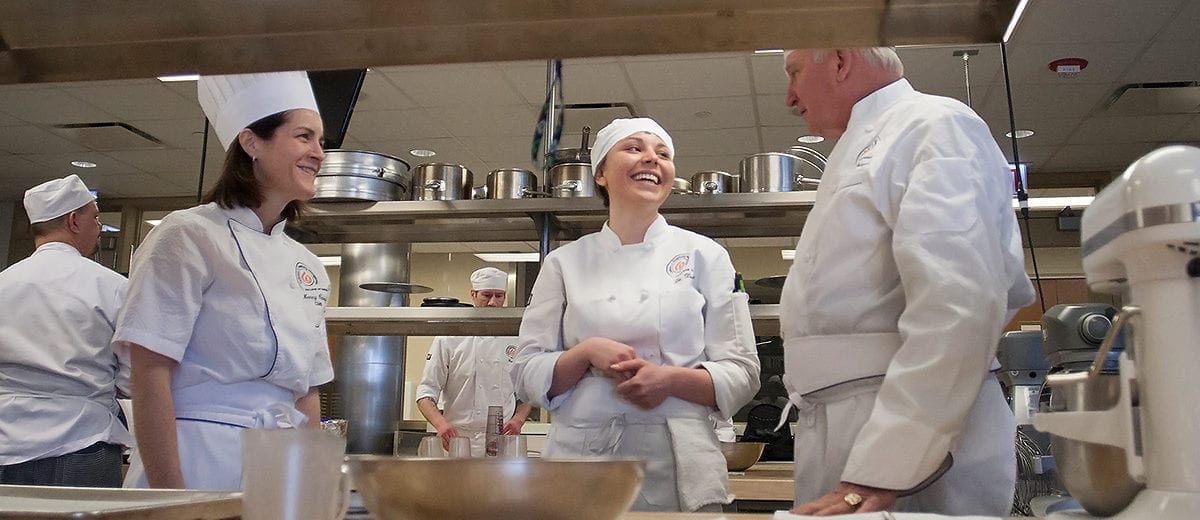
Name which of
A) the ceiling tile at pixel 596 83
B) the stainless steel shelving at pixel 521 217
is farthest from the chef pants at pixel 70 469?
the ceiling tile at pixel 596 83

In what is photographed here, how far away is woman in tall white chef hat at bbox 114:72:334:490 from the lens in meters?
1.45

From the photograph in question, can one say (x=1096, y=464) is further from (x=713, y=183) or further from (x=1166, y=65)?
(x=1166, y=65)

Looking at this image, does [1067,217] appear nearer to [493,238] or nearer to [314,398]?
[493,238]

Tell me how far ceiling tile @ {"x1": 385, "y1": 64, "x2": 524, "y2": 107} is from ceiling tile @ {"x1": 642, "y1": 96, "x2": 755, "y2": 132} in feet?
2.86

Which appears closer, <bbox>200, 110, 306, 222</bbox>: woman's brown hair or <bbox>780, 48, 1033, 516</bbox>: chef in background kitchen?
<bbox>780, 48, 1033, 516</bbox>: chef in background kitchen

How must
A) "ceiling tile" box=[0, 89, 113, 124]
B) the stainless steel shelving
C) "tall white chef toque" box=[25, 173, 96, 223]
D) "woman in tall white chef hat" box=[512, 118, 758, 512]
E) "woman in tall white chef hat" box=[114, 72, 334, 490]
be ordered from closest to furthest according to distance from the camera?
1. "woman in tall white chef hat" box=[114, 72, 334, 490]
2. "woman in tall white chef hat" box=[512, 118, 758, 512]
3. the stainless steel shelving
4. "tall white chef toque" box=[25, 173, 96, 223]
5. "ceiling tile" box=[0, 89, 113, 124]

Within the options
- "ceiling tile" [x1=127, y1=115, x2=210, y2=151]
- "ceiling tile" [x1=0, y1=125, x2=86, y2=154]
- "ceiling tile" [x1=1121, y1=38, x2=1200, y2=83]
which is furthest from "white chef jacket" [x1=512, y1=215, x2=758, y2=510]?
"ceiling tile" [x1=0, y1=125, x2=86, y2=154]

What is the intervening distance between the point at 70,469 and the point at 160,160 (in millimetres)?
4746

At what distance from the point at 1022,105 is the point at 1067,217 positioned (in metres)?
2.48

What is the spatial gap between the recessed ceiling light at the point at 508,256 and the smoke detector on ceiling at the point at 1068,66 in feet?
18.9

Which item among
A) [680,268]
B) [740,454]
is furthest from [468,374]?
[680,268]

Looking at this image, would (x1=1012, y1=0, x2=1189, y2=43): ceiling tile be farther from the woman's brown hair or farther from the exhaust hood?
the exhaust hood

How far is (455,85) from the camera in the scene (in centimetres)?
519

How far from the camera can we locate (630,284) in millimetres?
1860
